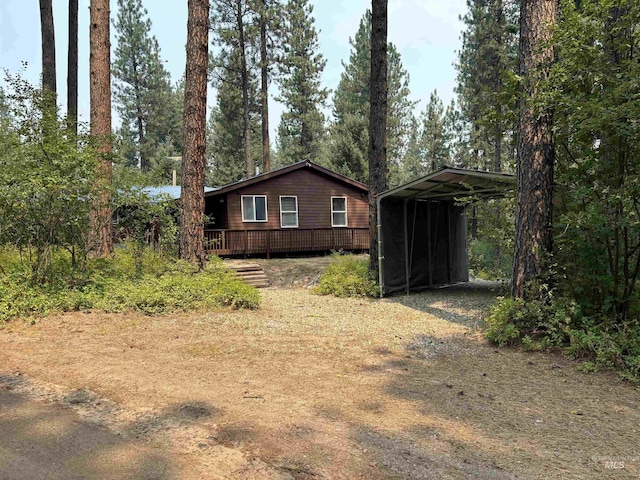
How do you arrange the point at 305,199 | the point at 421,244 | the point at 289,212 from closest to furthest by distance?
the point at 421,244
the point at 289,212
the point at 305,199

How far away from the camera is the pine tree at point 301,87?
26.4 m

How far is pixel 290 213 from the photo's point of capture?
60.7 feet

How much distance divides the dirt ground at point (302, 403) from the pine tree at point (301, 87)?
23875 mm

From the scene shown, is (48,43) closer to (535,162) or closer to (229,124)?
(535,162)

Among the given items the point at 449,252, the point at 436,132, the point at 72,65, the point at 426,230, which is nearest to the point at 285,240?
the point at 449,252

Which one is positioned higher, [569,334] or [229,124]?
[229,124]

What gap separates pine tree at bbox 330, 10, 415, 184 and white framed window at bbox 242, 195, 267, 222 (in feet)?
31.8

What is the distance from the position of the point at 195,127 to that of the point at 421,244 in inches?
238

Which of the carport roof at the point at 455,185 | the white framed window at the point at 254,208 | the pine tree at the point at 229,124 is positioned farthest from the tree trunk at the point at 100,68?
the pine tree at the point at 229,124

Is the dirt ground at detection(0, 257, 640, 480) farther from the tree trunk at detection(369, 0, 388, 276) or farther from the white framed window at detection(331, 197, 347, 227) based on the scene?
the white framed window at detection(331, 197, 347, 227)

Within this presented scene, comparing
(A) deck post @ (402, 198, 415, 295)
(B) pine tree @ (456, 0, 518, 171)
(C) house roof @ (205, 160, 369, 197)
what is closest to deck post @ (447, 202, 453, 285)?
(A) deck post @ (402, 198, 415, 295)

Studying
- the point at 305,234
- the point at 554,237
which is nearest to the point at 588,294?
the point at 554,237

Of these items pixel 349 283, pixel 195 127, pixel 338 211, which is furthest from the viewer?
pixel 338 211

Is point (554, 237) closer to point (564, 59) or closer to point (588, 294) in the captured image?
point (588, 294)
